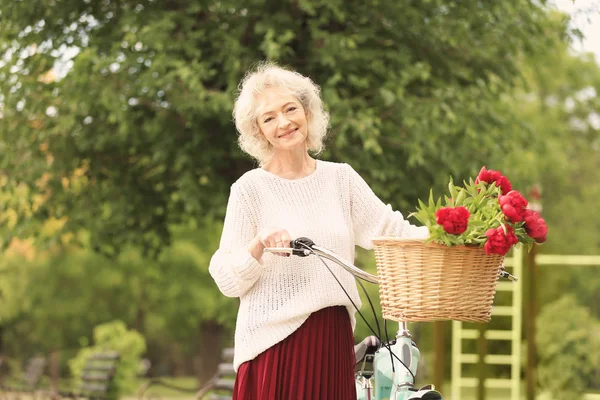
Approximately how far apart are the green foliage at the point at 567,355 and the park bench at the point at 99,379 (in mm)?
5407

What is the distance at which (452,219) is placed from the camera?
3049 mm

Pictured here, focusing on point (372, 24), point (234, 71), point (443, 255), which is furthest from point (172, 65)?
point (443, 255)

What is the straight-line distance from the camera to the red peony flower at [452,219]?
3047mm

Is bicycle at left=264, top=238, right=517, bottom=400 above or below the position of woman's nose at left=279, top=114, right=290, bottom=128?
below

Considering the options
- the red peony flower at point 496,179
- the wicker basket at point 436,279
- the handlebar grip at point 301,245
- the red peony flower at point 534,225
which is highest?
the red peony flower at point 496,179

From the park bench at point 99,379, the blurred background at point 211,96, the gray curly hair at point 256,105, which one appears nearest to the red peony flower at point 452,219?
the gray curly hair at point 256,105

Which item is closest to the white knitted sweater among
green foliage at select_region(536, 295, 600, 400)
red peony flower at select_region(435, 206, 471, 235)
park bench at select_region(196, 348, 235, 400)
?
red peony flower at select_region(435, 206, 471, 235)

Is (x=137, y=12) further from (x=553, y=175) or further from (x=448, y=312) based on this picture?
(x=553, y=175)

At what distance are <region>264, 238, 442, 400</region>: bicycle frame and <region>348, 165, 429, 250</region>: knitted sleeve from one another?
262 mm

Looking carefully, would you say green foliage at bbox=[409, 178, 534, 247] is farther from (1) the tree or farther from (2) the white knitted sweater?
(1) the tree

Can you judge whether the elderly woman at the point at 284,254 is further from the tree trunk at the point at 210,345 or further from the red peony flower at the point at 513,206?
the tree trunk at the point at 210,345

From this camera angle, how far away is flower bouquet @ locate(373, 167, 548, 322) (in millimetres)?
3072

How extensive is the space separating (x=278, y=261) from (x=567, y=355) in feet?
31.3

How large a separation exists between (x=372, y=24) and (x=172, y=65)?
1947mm
